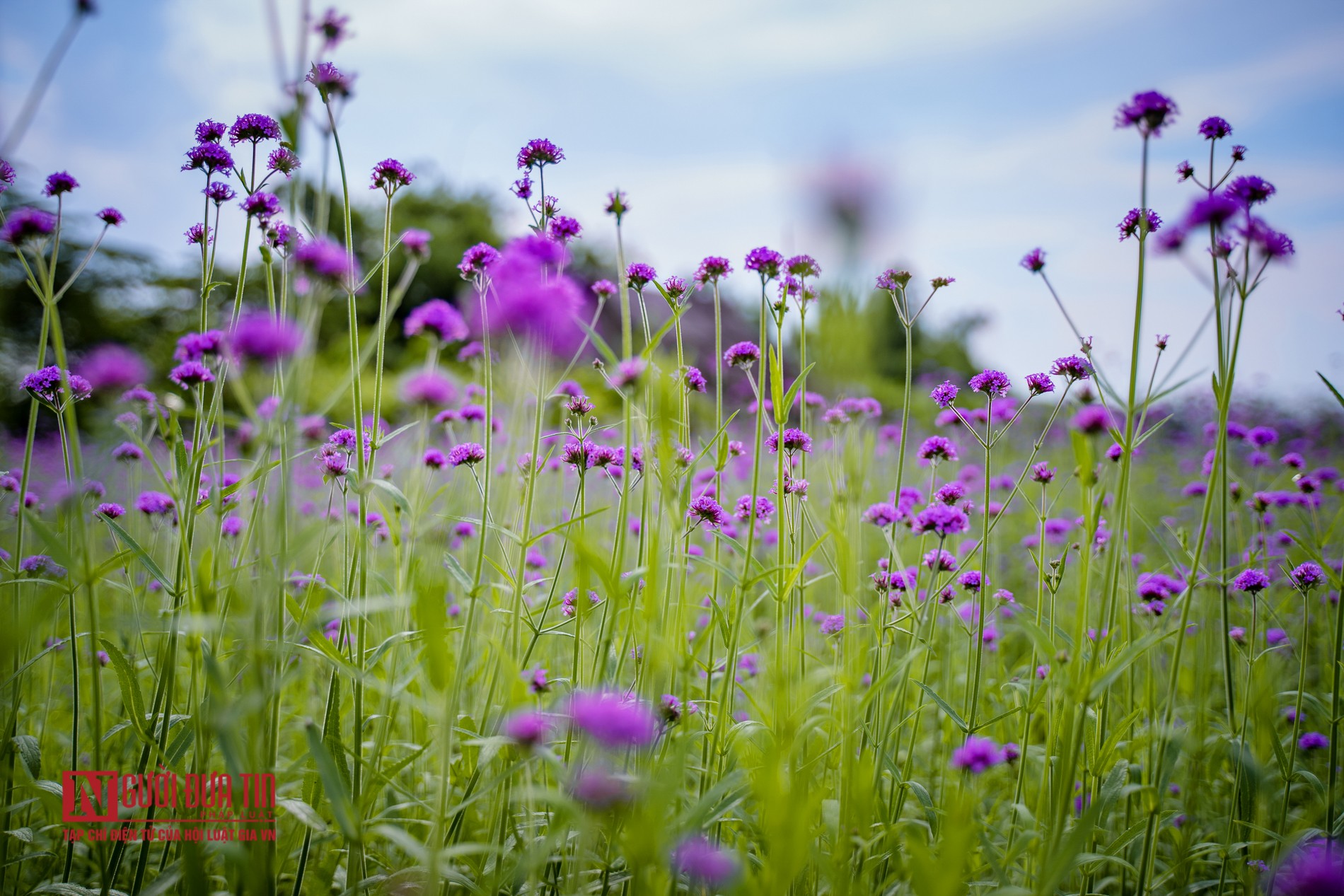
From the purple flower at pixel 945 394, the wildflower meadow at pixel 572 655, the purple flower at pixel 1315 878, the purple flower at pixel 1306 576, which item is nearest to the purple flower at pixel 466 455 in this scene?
the wildflower meadow at pixel 572 655

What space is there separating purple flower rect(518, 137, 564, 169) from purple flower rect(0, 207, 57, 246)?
109 centimetres

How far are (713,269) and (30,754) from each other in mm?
2060

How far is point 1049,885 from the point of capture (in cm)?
126

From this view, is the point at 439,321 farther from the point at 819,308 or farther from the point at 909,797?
the point at 909,797

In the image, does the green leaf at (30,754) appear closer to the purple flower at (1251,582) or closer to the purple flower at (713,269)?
the purple flower at (713,269)

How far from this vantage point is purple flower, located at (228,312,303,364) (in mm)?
1187

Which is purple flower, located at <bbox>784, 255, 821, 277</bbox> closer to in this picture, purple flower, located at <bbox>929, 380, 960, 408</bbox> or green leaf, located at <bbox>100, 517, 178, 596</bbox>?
purple flower, located at <bbox>929, 380, 960, 408</bbox>

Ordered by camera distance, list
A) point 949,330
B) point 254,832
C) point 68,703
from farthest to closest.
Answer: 1. point 949,330
2. point 68,703
3. point 254,832

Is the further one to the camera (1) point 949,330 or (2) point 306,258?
(1) point 949,330

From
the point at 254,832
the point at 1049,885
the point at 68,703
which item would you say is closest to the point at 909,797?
the point at 1049,885

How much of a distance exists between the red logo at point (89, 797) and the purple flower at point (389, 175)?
150 centimetres

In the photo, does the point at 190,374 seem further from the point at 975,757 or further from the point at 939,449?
the point at 939,449

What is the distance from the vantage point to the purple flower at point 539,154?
190 centimetres

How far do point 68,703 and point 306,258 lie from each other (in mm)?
3287
